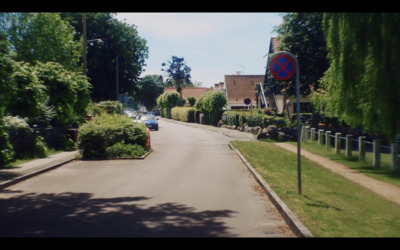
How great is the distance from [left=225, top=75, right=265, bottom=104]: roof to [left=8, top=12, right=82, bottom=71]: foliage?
36.0 m

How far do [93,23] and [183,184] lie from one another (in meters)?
32.0

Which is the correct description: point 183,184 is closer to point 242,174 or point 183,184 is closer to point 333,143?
point 242,174

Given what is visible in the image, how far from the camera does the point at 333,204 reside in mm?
8352

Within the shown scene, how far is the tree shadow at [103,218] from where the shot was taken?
644 cm

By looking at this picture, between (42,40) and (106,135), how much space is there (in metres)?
12.1

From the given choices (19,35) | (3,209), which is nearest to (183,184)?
(3,209)

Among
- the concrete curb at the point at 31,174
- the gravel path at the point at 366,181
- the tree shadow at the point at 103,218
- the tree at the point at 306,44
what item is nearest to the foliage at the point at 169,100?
the tree at the point at 306,44

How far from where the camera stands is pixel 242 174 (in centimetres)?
1369

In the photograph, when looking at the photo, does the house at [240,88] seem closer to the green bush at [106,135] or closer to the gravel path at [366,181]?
the green bush at [106,135]

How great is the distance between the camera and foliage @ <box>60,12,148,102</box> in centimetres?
4009

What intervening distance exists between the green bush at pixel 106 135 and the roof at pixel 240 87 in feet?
144

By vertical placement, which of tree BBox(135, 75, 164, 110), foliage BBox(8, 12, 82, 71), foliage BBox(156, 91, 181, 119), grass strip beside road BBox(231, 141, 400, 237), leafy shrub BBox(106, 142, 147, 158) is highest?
tree BBox(135, 75, 164, 110)

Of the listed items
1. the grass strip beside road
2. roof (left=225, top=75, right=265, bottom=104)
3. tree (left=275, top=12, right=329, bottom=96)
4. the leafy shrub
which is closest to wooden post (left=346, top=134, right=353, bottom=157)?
the grass strip beside road

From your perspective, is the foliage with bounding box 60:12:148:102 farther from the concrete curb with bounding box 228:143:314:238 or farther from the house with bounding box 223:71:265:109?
the concrete curb with bounding box 228:143:314:238
